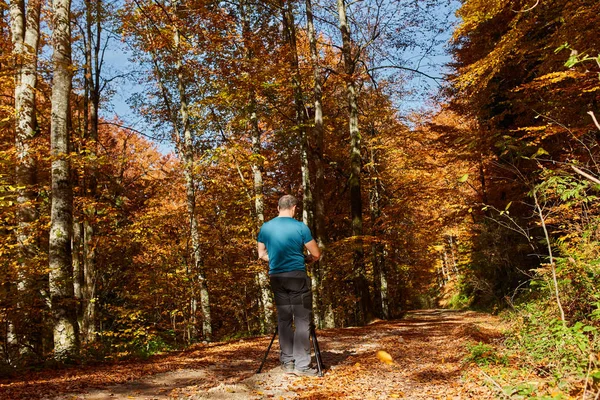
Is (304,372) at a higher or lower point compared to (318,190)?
lower

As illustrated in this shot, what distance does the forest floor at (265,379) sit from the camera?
12.7 feet

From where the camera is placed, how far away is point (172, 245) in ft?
45.2

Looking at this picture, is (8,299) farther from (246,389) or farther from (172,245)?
(172,245)

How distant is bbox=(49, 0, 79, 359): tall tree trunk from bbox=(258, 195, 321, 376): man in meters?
3.77

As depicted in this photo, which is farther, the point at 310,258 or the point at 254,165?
the point at 254,165

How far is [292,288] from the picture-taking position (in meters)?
4.59

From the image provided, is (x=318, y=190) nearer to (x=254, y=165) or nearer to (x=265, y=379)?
(x=254, y=165)

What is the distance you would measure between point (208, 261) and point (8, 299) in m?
9.45

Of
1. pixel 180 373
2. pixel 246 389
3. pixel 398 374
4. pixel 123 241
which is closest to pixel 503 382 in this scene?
pixel 398 374

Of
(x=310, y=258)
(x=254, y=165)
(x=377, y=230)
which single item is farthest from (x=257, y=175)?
(x=310, y=258)

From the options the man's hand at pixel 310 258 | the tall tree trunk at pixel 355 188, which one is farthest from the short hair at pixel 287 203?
the tall tree trunk at pixel 355 188

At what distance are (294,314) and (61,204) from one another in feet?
15.4

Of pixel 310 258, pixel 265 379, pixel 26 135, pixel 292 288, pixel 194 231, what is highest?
pixel 26 135

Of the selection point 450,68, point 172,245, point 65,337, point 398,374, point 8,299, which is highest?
point 450,68
